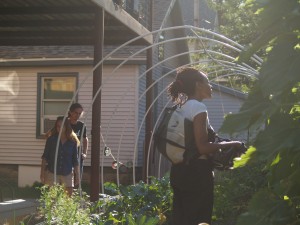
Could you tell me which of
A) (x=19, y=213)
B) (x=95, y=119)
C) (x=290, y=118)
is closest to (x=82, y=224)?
(x=19, y=213)

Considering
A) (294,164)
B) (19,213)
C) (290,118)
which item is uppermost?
(290,118)

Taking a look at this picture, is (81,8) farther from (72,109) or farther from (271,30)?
(271,30)

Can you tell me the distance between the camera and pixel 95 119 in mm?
7406

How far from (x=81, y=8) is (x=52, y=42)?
293 cm

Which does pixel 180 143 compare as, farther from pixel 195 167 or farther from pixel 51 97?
pixel 51 97

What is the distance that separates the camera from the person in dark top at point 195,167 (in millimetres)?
4266

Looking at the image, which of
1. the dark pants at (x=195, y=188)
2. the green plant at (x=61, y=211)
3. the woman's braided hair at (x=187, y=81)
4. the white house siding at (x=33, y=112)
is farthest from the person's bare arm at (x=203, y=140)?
the white house siding at (x=33, y=112)

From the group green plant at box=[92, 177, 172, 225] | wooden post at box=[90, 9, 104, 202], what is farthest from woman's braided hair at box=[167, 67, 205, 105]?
wooden post at box=[90, 9, 104, 202]

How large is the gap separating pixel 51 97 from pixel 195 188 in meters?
13.7

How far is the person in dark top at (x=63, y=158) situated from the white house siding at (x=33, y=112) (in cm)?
833

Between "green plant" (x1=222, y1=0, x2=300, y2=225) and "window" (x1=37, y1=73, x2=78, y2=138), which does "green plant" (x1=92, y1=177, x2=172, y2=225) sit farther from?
"window" (x1=37, y1=73, x2=78, y2=138)

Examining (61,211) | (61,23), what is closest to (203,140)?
(61,211)

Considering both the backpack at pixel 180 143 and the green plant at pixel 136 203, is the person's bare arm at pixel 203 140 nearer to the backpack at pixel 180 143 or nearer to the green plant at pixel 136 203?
the backpack at pixel 180 143

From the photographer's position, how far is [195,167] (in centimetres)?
440
